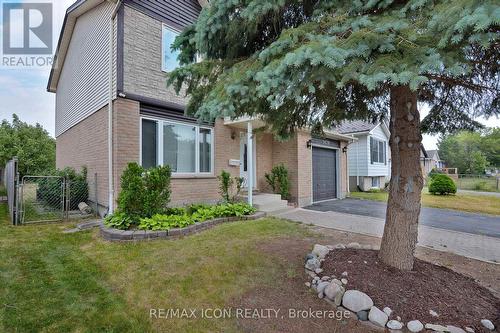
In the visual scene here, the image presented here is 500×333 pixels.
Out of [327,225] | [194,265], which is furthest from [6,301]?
[327,225]

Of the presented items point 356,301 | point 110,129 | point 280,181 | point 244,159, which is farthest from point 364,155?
point 356,301

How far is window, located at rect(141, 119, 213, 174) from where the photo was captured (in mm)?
7695

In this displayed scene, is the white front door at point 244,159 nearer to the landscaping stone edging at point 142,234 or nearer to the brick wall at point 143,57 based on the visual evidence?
the brick wall at point 143,57

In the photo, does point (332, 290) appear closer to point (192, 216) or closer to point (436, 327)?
point (436, 327)

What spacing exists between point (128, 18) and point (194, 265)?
7.20 metres

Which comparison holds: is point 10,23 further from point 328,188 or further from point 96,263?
point 328,188

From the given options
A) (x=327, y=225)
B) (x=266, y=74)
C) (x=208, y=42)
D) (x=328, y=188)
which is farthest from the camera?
(x=328, y=188)

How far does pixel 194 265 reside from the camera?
4.23 meters

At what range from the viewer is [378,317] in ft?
8.88

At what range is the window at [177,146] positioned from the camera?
7695mm

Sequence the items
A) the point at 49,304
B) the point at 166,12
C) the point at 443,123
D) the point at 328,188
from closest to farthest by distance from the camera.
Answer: the point at 49,304
the point at 443,123
the point at 166,12
the point at 328,188

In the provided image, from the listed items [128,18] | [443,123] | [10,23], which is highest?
[10,23]

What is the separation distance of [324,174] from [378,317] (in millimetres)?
10468

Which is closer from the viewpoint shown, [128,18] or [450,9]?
[450,9]
